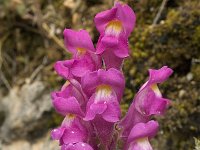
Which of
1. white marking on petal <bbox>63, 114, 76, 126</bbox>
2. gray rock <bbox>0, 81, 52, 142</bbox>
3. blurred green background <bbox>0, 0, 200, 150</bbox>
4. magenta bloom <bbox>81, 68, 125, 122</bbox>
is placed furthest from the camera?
gray rock <bbox>0, 81, 52, 142</bbox>

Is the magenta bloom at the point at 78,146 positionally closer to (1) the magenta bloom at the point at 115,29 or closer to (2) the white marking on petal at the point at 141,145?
(2) the white marking on petal at the point at 141,145

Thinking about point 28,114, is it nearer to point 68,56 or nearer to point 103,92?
point 68,56

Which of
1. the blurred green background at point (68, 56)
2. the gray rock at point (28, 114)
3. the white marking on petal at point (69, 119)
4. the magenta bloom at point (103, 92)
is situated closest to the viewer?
the magenta bloom at point (103, 92)

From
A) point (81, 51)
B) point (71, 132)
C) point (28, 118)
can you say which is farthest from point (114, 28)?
point (28, 118)

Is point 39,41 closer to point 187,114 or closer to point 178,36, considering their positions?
point 178,36

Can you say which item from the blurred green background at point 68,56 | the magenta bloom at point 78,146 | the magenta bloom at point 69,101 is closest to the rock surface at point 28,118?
the blurred green background at point 68,56

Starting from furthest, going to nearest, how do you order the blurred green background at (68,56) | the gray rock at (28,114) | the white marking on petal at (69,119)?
the gray rock at (28,114), the blurred green background at (68,56), the white marking on petal at (69,119)

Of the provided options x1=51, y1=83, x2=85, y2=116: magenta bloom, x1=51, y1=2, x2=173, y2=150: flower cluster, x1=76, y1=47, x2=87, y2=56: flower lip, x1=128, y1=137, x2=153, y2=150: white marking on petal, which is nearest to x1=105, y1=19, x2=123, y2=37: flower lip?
x1=51, y1=2, x2=173, y2=150: flower cluster

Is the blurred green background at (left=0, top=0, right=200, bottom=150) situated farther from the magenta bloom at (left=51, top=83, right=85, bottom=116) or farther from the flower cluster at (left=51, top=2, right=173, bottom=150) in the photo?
the magenta bloom at (left=51, top=83, right=85, bottom=116)

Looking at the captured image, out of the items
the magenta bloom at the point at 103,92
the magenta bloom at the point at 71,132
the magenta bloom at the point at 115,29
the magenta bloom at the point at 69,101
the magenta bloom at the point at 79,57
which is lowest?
the magenta bloom at the point at 71,132
